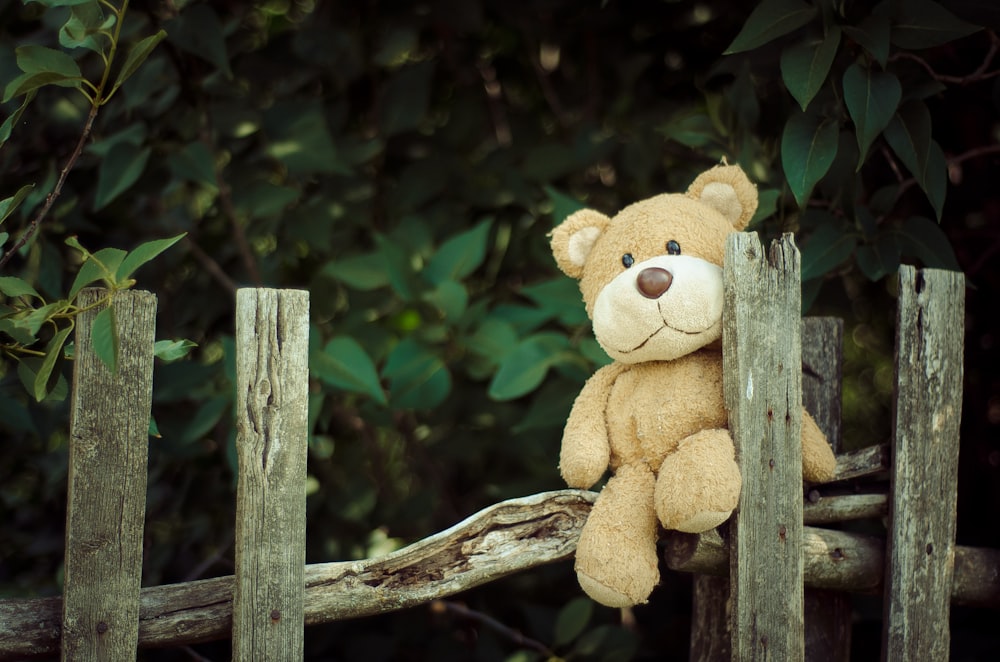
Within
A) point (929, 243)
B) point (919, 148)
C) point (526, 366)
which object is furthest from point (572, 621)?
point (919, 148)

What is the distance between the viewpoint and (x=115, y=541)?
1.08 meters

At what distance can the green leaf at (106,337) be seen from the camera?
101cm

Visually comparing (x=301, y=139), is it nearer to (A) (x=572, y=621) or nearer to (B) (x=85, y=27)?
(B) (x=85, y=27)

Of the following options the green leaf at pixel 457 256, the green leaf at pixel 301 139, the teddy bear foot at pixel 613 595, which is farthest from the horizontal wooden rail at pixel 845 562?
the green leaf at pixel 301 139

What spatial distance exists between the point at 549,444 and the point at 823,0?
1.14 m

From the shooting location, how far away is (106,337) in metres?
1.03

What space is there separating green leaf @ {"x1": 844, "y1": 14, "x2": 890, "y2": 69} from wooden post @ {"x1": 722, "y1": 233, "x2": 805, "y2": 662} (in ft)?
1.23

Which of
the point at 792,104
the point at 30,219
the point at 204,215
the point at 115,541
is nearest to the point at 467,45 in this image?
the point at 204,215

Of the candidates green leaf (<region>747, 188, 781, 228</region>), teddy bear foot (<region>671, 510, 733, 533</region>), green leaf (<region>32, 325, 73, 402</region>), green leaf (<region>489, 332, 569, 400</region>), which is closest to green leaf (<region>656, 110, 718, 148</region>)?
green leaf (<region>747, 188, 781, 228</region>)

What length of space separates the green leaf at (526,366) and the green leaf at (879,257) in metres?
0.58

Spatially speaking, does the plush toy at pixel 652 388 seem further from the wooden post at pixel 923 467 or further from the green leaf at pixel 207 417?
the green leaf at pixel 207 417

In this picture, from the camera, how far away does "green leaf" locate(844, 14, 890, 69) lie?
1.37 metres

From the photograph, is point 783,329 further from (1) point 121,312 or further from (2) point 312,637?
(2) point 312,637

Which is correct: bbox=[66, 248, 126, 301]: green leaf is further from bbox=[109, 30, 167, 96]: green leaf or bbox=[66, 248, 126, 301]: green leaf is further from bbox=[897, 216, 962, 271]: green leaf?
bbox=[897, 216, 962, 271]: green leaf
